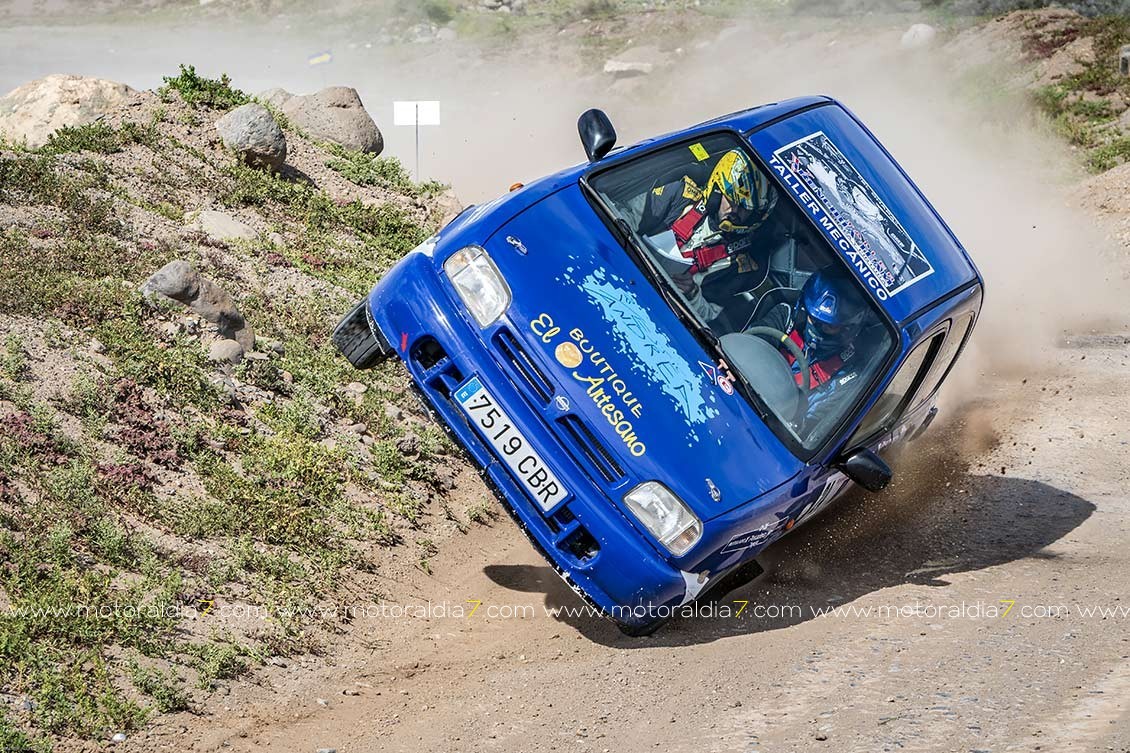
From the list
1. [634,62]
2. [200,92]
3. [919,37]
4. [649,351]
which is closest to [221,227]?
[200,92]

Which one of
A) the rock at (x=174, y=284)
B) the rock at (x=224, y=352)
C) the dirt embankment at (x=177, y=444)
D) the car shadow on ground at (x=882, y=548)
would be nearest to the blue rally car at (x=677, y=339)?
the car shadow on ground at (x=882, y=548)

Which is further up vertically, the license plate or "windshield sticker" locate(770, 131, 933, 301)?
"windshield sticker" locate(770, 131, 933, 301)

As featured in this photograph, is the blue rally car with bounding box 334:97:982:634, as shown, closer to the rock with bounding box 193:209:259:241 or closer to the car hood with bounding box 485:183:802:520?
the car hood with bounding box 485:183:802:520

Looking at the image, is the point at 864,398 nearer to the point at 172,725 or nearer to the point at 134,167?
the point at 172,725

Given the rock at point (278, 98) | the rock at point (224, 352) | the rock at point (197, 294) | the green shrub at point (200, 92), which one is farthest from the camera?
the rock at point (278, 98)

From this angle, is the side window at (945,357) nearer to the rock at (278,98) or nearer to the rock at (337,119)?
the rock at (337,119)

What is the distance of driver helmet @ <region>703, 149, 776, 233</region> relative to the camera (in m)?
6.79

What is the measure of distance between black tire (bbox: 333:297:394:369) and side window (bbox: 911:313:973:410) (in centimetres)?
306

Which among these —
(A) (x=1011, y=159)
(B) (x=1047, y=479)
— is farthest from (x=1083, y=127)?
(B) (x=1047, y=479)

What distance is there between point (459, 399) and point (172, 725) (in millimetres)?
1933

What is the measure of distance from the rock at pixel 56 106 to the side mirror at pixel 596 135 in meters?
6.87

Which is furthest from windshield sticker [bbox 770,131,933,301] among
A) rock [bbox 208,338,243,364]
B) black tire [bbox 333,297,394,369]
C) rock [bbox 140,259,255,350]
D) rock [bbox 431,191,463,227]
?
rock [bbox 431,191,463,227]

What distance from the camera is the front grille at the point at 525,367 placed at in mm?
5836

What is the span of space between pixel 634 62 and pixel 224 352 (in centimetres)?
2160
